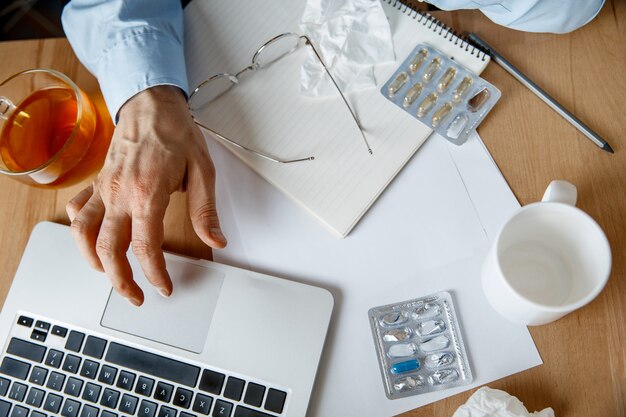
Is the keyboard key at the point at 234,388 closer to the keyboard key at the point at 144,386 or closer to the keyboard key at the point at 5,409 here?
the keyboard key at the point at 144,386

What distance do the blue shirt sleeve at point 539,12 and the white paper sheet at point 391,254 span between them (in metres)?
0.14

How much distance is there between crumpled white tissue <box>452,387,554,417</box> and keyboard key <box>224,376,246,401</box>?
20 cm

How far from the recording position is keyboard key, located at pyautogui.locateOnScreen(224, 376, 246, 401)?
0.49m

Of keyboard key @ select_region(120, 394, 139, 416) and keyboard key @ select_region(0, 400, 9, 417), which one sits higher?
keyboard key @ select_region(120, 394, 139, 416)

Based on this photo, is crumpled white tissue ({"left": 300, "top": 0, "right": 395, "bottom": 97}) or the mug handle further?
crumpled white tissue ({"left": 300, "top": 0, "right": 395, "bottom": 97})

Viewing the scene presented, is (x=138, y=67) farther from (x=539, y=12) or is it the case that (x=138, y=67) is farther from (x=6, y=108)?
(x=539, y=12)

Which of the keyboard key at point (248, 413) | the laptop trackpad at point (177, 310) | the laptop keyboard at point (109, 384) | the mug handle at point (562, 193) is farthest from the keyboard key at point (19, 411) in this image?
the mug handle at point (562, 193)

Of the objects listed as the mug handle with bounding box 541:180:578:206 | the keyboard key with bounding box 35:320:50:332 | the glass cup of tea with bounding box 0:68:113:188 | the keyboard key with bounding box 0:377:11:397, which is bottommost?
the keyboard key with bounding box 0:377:11:397

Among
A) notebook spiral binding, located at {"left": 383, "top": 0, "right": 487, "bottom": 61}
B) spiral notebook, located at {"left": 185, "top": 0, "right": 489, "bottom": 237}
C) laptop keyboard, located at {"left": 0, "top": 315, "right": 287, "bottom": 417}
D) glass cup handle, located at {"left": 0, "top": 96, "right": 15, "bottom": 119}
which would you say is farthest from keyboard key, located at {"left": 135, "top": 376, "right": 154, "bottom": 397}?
notebook spiral binding, located at {"left": 383, "top": 0, "right": 487, "bottom": 61}

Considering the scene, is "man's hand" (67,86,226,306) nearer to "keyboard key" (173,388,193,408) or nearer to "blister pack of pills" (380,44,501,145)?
"keyboard key" (173,388,193,408)

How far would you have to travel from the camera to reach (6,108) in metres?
0.57

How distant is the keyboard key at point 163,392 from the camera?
495 mm

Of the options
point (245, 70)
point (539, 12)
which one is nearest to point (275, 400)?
point (245, 70)

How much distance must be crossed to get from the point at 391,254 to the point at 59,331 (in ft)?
1.14
